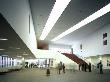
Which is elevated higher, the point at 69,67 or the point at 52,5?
the point at 52,5

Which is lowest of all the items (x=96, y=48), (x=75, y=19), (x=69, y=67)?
(x=69, y=67)

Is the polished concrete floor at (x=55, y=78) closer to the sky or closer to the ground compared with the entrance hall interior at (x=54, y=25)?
closer to the ground

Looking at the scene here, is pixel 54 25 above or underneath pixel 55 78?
above

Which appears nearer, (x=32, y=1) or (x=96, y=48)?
(x=32, y=1)

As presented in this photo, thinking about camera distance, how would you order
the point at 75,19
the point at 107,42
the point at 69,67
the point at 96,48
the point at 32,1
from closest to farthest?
the point at 32,1 → the point at 75,19 → the point at 107,42 → the point at 96,48 → the point at 69,67

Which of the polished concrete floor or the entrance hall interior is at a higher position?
the entrance hall interior

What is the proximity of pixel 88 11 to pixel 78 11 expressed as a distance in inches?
50.6

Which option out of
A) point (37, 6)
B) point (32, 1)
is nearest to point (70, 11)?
point (37, 6)

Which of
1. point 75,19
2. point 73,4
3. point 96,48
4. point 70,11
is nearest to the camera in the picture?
point 73,4

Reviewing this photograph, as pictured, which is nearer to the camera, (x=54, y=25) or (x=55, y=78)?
(x=55, y=78)

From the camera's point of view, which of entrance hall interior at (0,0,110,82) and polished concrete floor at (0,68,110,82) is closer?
entrance hall interior at (0,0,110,82)

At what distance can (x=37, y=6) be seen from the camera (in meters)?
22.5

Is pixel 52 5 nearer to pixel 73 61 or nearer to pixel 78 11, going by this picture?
pixel 78 11

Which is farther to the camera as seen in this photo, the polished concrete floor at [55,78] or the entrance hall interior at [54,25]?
the polished concrete floor at [55,78]
